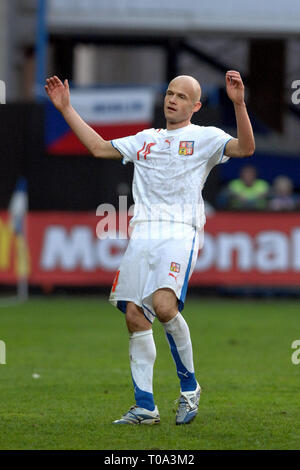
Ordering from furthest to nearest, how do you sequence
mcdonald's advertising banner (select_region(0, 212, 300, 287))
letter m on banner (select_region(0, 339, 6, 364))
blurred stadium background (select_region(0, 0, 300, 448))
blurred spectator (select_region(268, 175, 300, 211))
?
blurred spectator (select_region(268, 175, 300, 211)) < mcdonald's advertising banner (select_region(0, 212, 300, 287)) < blurred stadium background (select_region(0, 0, 300, 448)) < letter m on banner (select_region(0, 339, 6, 364))

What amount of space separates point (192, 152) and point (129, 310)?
1.13m

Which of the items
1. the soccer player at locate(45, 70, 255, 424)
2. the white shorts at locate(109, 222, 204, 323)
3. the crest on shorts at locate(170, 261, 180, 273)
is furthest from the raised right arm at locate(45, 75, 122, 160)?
→ the crest on shorts at locate(170, 261, 180, 273)

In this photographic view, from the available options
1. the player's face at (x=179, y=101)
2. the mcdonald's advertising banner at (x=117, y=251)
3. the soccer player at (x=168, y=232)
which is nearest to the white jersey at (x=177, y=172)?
the soccer player at (x=168, y=232)

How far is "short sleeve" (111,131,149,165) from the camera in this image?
23.4ft

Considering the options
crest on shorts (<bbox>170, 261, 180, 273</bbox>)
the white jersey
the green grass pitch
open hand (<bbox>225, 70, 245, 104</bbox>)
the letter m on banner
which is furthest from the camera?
the letter m on banner

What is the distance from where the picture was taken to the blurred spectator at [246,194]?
18.7m

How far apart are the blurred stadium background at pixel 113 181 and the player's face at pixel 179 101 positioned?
2097 mm

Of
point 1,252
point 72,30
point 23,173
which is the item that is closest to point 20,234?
point 1,252

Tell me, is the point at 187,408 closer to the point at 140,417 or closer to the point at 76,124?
the point at 140,417

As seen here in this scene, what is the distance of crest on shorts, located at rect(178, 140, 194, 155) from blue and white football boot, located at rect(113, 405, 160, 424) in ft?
5.67

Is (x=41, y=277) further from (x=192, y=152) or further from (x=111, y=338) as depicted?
(x=192, y=152)

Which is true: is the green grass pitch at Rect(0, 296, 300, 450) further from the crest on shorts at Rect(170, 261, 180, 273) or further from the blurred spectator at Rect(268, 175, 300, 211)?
the blurred spectator at Rect(268, 175, 300, 211)

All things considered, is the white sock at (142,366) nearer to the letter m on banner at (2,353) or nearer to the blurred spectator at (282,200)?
the letter m on banner at (2,353)

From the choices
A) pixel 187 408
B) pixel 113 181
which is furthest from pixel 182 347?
pixel 113 181
